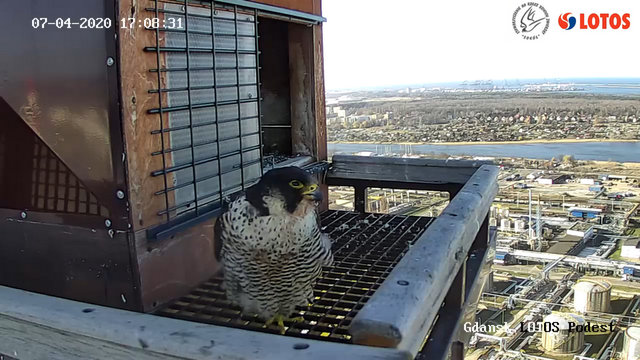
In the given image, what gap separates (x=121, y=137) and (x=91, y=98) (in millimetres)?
198

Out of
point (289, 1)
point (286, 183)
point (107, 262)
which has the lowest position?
point (107, 262)

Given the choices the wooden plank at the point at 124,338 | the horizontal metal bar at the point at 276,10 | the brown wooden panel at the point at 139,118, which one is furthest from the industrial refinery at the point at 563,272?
the wooden plank at the point at 124,338

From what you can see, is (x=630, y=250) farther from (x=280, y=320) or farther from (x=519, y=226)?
(x=280, y=320)

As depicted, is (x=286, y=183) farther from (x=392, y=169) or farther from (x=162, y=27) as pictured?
(x=392, y=169)

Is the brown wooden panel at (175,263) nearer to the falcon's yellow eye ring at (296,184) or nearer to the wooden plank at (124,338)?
the falcon's yellow eye ring at (296,184)

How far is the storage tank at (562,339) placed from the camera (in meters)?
6.28

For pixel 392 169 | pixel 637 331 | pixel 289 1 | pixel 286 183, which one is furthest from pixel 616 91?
pixel 286 183

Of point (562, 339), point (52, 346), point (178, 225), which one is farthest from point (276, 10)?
point (562, 339)

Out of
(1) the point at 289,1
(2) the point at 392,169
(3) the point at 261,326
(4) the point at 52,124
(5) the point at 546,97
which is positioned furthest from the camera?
(5) the point at 546,97

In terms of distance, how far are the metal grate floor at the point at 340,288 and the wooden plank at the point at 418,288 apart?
0.46 m

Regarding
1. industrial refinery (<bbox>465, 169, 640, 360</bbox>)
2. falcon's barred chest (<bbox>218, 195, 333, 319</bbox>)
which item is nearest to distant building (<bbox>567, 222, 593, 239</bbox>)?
industrial refinery (<bbox>465, 169, 640, 360</bbox>)

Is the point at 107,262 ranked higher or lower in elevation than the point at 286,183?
lower

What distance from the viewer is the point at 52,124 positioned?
7.61 ft

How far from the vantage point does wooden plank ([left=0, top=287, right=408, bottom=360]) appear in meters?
1.15
